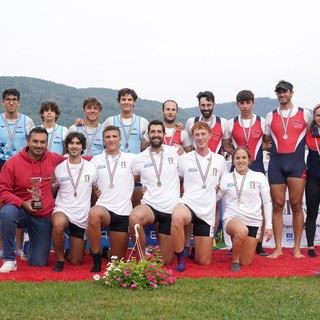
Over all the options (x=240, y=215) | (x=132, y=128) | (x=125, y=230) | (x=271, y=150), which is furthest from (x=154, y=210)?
(x=271, y=150)

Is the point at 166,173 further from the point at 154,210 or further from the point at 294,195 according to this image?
the point at 294,195

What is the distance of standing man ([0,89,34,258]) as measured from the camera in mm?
6930

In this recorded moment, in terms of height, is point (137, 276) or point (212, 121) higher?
point (212, 121)

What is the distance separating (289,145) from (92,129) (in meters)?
2.73

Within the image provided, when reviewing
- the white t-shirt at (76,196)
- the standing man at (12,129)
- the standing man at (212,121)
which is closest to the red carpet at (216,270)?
the white t-shirt at (76,196)

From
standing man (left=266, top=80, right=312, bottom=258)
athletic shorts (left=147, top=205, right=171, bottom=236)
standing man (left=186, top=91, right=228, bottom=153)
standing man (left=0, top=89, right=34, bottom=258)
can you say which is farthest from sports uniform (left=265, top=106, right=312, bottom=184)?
standing man (left=0, top=89, right=34, bottom=258)

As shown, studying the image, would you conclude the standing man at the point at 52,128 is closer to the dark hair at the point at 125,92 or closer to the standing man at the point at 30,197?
the standing man at the point at 30,197

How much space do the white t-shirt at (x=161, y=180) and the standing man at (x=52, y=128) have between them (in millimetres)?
1337

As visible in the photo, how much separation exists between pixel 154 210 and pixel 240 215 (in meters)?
1.07

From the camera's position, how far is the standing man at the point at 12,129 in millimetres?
6930

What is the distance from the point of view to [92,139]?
23.1ft

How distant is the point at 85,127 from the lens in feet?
23.3

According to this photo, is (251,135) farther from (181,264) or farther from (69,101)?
(69,101)

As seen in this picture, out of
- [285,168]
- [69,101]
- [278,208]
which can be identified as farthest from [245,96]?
[69,101]
